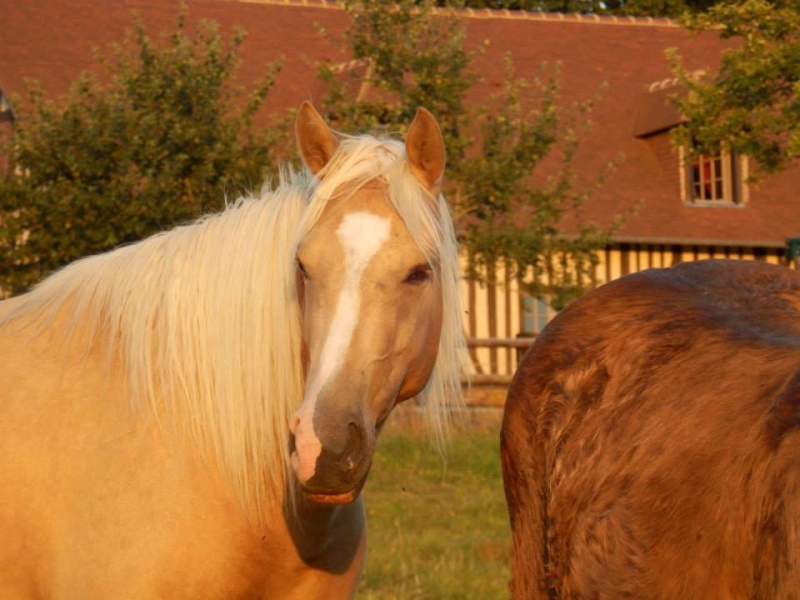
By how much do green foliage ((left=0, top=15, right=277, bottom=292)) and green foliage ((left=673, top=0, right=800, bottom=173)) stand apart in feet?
15.7

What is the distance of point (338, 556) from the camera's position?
369cm

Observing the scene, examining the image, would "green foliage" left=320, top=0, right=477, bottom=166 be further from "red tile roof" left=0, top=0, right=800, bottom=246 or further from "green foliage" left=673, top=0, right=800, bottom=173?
"red tile roof" left=0, top=0, right=800, bottom=246

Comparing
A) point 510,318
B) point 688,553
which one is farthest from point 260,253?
point 510,318

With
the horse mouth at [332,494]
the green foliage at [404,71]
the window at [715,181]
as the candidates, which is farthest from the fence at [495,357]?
the horse mouth at [332,494]

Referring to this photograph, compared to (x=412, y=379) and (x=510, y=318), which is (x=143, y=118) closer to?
(x=510, y=318)

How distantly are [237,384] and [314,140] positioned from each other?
75 centimetres

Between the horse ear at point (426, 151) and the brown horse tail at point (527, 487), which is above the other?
→ the horse ear at point (426, 151)

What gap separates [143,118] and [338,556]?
10.4 m

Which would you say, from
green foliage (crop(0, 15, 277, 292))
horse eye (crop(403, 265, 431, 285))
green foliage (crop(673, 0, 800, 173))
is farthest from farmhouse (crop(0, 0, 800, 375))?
horse eye (crop(403, 265, 431, 285))

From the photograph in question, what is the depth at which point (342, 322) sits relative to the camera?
3.24m

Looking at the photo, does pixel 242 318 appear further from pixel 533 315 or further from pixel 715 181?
pixel 715 181

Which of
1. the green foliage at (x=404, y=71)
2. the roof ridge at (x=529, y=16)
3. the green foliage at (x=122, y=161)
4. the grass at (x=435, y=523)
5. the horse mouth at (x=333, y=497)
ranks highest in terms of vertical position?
the roof ridge at (x=529, y=16)

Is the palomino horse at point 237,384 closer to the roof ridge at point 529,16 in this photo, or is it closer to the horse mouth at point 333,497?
the horse mouth at point 333,497

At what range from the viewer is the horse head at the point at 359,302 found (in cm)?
311
